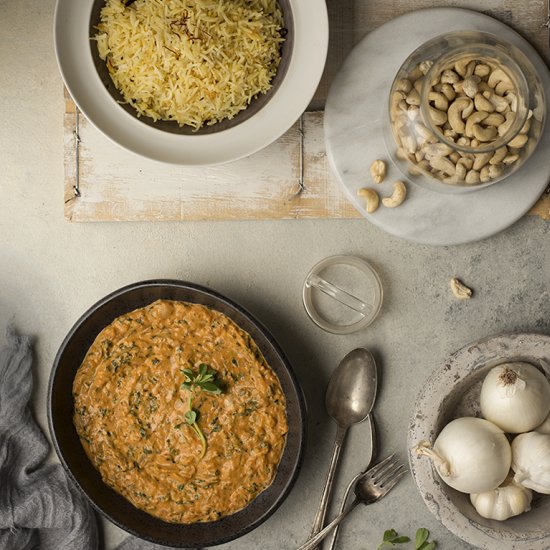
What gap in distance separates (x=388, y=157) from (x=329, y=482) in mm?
818

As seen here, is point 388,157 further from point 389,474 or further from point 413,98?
point 389,474

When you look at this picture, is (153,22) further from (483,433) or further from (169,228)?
(483,433)

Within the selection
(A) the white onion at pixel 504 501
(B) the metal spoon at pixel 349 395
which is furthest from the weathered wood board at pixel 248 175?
(A) the white onion at pixel 504 501

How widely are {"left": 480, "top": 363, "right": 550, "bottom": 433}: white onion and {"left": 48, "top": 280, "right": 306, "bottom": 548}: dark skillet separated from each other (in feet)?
1.46


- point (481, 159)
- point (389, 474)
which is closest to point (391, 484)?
point (389, 474)

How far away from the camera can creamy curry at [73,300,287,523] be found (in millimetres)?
1804

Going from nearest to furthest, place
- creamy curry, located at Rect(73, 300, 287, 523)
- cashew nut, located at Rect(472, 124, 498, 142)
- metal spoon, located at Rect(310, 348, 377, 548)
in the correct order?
1. cashew nut, located at Rect(472, 124, 498, 142)
2. creamy curry, located at Rect(73, 300, 287, 523)
3. metal spoon, located at Rect(310, 348, 377, 548)

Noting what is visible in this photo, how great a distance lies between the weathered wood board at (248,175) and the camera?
190cm

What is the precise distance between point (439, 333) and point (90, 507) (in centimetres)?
98

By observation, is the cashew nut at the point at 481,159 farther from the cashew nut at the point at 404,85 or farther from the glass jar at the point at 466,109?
the cashew nut at the point at 404,85

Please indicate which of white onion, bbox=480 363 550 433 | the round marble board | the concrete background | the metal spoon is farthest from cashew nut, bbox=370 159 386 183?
white onion, bbox=480 363 550 433

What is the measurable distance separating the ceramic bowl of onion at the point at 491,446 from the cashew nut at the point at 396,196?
39 centimetres

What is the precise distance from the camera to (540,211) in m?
1.95

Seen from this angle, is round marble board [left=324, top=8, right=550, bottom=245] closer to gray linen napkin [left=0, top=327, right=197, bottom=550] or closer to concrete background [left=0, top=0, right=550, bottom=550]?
concrete background [left=0, top=0, right=550, bottom=550]
